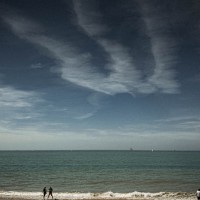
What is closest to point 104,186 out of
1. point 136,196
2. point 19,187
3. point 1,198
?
point 136,196

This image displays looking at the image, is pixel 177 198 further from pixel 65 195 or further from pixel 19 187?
pixel 19 187

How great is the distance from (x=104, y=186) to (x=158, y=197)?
43.8ft

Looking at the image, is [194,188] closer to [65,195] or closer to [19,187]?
[65,195]

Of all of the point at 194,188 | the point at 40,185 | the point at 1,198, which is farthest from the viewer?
the point at 40,185

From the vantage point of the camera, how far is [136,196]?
131ft

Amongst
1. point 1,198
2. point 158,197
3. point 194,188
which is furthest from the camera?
point 194,188

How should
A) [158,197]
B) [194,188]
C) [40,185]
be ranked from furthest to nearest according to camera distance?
[40,185], [194,188], [158,197]

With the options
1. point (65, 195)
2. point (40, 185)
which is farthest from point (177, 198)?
point (40, 185)

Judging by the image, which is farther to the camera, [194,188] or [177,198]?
[194,188]

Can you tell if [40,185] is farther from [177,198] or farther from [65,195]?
[177,198]

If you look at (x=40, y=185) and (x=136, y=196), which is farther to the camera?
(x=40, y=185)

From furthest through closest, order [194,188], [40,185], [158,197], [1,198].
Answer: [40,185], [194,188], [158,197], [1,198]

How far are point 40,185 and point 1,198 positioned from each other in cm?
1623

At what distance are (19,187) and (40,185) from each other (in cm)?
406
